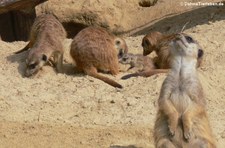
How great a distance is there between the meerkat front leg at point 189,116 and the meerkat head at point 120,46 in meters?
2.31

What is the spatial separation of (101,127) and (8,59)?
185 cm

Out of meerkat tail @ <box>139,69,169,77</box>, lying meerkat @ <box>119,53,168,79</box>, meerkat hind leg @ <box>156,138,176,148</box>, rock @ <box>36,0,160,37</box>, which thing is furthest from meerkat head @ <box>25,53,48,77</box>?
meerkat hind leg @ <box>156,138,176,148</box>

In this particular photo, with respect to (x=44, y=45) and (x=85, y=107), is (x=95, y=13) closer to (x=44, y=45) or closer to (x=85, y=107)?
(x=44, y=45)

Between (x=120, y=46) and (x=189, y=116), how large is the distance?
2.42 meters

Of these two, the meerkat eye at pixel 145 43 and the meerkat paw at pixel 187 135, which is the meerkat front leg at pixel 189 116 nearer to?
the meerkat paw at pixel 187 135

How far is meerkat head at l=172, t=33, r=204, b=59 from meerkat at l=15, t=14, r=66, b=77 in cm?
211

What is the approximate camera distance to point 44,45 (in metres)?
6.07

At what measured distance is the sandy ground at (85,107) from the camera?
439 cm

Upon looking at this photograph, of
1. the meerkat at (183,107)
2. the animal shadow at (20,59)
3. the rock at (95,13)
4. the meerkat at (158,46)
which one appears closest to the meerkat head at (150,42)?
the meerkat at (158,46)

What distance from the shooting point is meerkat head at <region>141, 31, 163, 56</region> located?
6355 millimetres

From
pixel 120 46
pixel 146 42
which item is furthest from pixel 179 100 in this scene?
pixel 146 42

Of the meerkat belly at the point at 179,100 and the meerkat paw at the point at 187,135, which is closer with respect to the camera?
the meerkat paw at the point at 187,135

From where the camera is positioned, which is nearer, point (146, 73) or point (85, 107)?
point (85, 107)

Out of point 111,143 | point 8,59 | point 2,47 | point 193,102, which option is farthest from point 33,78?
point 193,102
